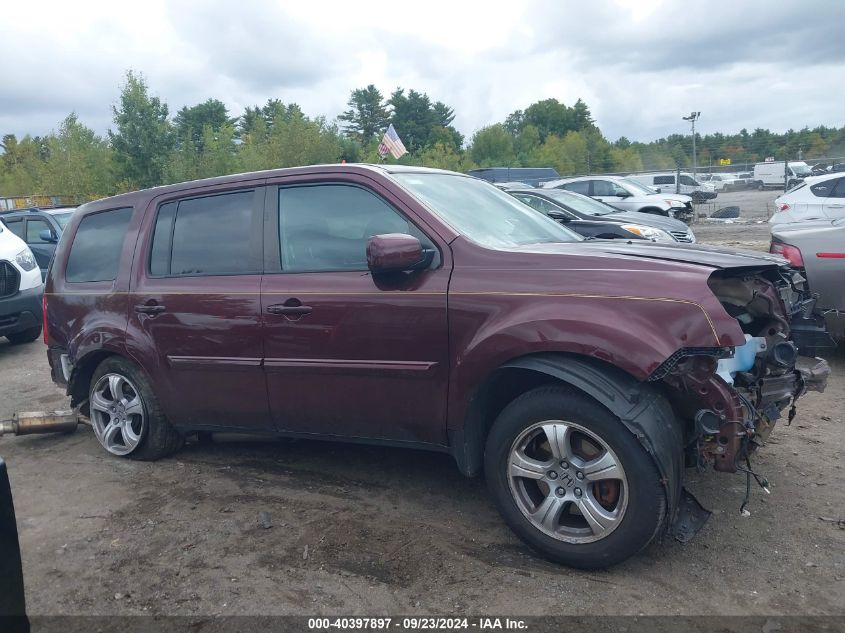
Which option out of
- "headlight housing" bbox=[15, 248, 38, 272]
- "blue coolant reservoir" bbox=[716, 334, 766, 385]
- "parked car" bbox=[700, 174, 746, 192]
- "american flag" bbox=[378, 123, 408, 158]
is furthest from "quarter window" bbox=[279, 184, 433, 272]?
"parked car" bbox=[700, 174, 746, 192]

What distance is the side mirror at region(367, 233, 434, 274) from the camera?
3467 mm

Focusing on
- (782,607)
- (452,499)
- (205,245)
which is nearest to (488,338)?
(452,499)

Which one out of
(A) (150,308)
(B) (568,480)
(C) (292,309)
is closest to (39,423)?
(A) (150,308)

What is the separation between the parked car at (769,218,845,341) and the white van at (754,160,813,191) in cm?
2186

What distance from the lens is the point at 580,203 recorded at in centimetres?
1289

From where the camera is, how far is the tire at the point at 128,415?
4.87 m

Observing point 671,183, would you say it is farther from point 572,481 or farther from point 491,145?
point 572,481

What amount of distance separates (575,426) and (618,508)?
398 mm

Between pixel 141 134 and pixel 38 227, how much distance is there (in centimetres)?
1829

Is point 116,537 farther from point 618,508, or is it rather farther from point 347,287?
point 618,508

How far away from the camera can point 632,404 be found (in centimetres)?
310

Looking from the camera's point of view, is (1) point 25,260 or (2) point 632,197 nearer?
(1) point 25,260

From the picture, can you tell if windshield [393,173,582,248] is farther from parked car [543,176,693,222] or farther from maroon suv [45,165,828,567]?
parked car [543,176,693,222]

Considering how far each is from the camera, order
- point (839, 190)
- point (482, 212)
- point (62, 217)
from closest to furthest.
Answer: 1. point (482, 212)
2. point (839, 190)
3. point (62, 217)
